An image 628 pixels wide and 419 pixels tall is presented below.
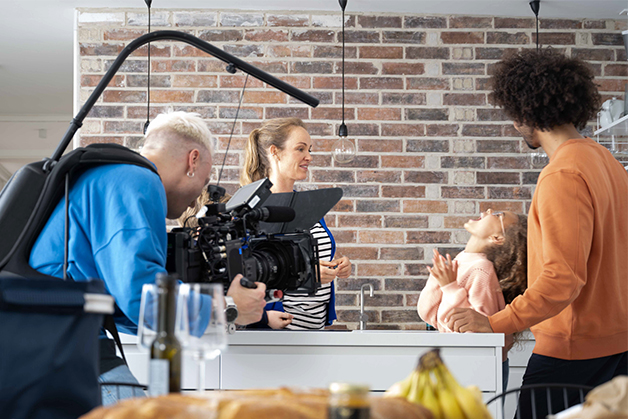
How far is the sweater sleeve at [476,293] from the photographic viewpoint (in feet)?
5.62

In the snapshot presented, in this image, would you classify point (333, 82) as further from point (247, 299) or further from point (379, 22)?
point (247, 299)

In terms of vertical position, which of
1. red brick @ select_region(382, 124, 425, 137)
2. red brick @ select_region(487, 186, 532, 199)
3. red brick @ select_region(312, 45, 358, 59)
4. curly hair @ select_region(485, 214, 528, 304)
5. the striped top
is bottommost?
the striped top

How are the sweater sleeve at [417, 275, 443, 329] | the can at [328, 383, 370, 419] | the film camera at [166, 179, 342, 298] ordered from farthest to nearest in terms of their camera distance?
the sweater sleeve at [417, 275, 443, 329] → the film camera at [166, 179, 342, 298] → the can at [328, 383, 370, 419]

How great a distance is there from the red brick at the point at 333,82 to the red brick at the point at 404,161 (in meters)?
0.39

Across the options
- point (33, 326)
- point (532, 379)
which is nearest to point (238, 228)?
point (33, 326)

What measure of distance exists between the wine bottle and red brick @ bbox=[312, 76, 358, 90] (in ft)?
7.82

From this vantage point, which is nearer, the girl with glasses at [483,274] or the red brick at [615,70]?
the girl with glasses at [483,274]

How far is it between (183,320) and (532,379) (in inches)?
41.6

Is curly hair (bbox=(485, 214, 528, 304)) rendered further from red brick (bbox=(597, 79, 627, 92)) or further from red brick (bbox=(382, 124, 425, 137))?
red brick (bbox=(597, 79, 627, 92))

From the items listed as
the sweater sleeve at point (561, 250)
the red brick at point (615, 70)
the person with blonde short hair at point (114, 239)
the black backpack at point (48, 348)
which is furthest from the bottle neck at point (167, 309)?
the red brick at point (615, 70)

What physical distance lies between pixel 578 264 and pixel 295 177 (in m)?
1.22

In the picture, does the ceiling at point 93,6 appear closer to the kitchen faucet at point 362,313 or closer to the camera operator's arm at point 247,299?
the kitchen faucet at point 362,313

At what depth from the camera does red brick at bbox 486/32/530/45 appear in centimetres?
291

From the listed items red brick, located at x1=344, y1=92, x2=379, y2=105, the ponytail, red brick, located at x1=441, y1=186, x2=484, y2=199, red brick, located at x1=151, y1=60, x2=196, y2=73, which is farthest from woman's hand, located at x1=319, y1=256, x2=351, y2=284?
red brick, located at x1=151, y1=60, x2=196, y2=73
